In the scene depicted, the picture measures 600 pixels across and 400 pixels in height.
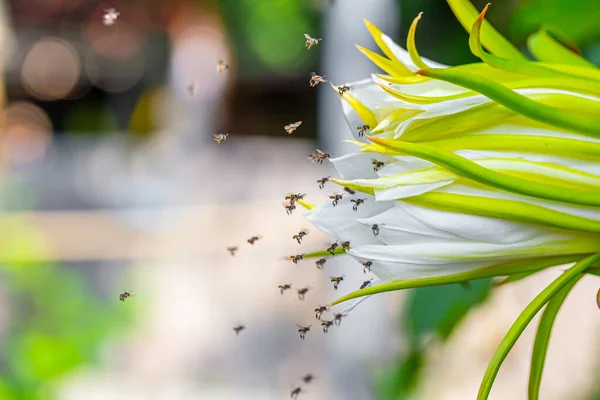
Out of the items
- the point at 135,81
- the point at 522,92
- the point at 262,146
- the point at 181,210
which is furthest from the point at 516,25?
the point at 135,81

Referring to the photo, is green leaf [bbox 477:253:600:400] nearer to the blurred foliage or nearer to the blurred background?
the blurred background

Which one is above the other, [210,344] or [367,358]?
[210,344]

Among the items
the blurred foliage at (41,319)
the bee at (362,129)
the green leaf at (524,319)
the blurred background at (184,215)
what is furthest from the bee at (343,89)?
the blurred foliage at (41,319)

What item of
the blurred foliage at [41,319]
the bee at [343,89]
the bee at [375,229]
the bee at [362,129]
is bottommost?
the bee at [375,229]

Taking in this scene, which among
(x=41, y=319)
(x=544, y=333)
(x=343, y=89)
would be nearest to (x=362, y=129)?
(x=343, y=89)

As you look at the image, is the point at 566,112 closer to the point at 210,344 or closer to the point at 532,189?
the point at 532,189

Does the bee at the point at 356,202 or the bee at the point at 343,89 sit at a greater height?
the bee at the point at 343,89

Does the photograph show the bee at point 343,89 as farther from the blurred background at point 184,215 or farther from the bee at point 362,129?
the blurred background at point 184,215

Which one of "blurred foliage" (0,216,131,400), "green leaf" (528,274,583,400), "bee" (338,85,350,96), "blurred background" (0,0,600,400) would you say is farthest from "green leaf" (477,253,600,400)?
"blurred foliage" (0,216,131,400)
